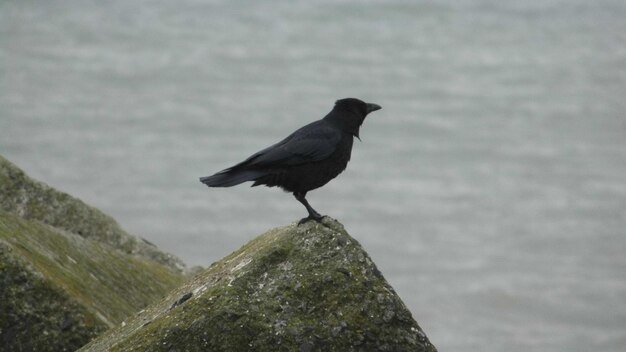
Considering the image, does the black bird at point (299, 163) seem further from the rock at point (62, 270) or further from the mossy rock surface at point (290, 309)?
the rock at point (62, 270)

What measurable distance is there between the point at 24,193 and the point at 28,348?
271cm

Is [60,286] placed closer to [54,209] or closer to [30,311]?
[30,311]

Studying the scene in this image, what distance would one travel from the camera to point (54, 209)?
12.0m

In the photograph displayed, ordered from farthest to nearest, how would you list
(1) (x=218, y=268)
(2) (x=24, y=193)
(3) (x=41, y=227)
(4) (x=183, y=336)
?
(2) (x=24, y=193)
(3) (x=41, y=227)
(1) (x=218, y=268)
(4) (x=183, y=336)

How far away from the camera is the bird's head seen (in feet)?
33.9

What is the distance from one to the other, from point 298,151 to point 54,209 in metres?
3.30

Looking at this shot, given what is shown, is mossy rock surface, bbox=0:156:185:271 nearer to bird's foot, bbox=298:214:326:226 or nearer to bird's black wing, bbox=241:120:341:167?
bird's black wing, bbox=241:120:341:167

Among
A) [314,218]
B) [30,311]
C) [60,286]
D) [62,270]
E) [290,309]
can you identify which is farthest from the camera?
[62,270]

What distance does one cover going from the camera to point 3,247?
30.5ft

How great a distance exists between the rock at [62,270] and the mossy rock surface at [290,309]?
1.04m

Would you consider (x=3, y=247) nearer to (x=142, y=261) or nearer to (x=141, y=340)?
(x=141, y=340)

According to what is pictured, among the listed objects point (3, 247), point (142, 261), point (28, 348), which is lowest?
point (28, 348)

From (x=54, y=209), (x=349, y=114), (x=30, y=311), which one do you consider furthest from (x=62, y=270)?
(x=349, y=114)

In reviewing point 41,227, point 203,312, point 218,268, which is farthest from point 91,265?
point 203,312
